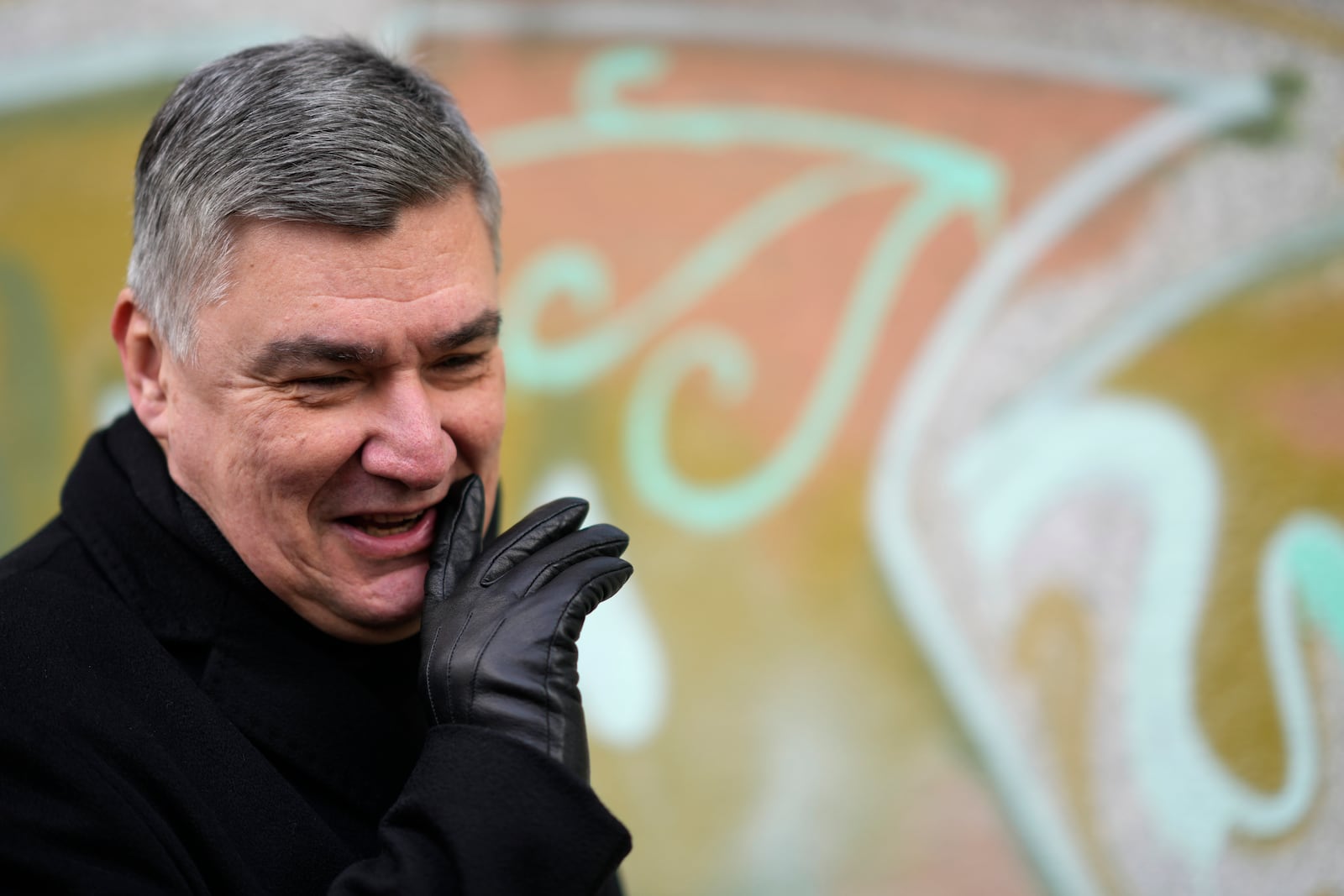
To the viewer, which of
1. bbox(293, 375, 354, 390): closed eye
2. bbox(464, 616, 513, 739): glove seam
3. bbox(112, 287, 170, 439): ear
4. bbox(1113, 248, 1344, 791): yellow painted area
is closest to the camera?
bbox(464, 616, 513, 739): glove seam

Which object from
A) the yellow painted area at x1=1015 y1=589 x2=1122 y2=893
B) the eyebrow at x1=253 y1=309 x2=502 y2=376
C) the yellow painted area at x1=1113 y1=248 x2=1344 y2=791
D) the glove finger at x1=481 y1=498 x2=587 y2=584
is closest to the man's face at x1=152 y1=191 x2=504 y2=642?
the eyebrow at x1=253 y1=309 x2=502 y2=376

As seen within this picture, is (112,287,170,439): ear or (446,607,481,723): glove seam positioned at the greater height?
(112,287,170,439): ear

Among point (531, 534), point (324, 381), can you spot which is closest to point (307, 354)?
point (324, 381)

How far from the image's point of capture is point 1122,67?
292cm

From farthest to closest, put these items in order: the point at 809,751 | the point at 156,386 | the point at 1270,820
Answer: the point at 809,751
the point at 1270,820
the point at 156,386

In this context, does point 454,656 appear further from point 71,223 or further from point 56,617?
point 71,223

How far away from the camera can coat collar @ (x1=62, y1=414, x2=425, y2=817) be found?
Answer: 1390 millimetres

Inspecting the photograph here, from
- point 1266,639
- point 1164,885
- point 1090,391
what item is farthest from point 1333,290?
point 1164,885

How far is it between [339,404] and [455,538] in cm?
20

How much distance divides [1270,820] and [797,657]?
1048 mm

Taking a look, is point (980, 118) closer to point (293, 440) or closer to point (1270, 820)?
point (1270, 820)

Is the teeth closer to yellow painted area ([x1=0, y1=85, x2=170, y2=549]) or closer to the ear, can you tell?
the ear


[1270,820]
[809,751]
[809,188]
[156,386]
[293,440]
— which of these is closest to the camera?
[293,440]

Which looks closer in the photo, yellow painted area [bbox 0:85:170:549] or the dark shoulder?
the dark shoulder
